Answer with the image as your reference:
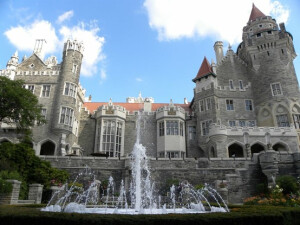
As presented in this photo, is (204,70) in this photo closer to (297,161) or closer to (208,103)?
(208,103)

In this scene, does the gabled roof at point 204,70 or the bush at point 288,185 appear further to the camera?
the gabled roof at point 204,70

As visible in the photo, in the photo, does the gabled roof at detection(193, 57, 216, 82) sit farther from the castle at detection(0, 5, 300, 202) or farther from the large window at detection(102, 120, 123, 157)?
the large window at detection(102, 120, 123, 157)

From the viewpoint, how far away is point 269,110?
99.4 ft

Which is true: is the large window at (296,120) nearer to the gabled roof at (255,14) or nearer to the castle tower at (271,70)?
the castle tower at (271,70)

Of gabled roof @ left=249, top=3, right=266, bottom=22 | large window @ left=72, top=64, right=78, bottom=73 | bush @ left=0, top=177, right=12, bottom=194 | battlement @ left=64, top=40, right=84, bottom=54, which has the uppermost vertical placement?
gabled roof @ left=249, top=3, right=266, bottom=22

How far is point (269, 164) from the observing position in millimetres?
19875

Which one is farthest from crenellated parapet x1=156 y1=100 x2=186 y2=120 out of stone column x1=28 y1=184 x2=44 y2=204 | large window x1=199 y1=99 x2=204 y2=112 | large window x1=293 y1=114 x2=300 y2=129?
stone column x1=28 y1=184 x2=44 y2=204

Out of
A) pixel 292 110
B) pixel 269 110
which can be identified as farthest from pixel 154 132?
pixel 292 110

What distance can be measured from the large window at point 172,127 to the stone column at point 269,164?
13.0m

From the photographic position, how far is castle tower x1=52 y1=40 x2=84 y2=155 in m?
29.1

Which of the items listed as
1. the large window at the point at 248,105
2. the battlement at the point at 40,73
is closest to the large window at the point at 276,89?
the large window at the point at 248,105

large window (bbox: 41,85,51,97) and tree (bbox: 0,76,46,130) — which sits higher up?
large window (bbox: 41,85,51,97)

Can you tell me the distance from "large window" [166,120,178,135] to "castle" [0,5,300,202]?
0.42 feet

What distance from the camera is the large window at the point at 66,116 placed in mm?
29250
